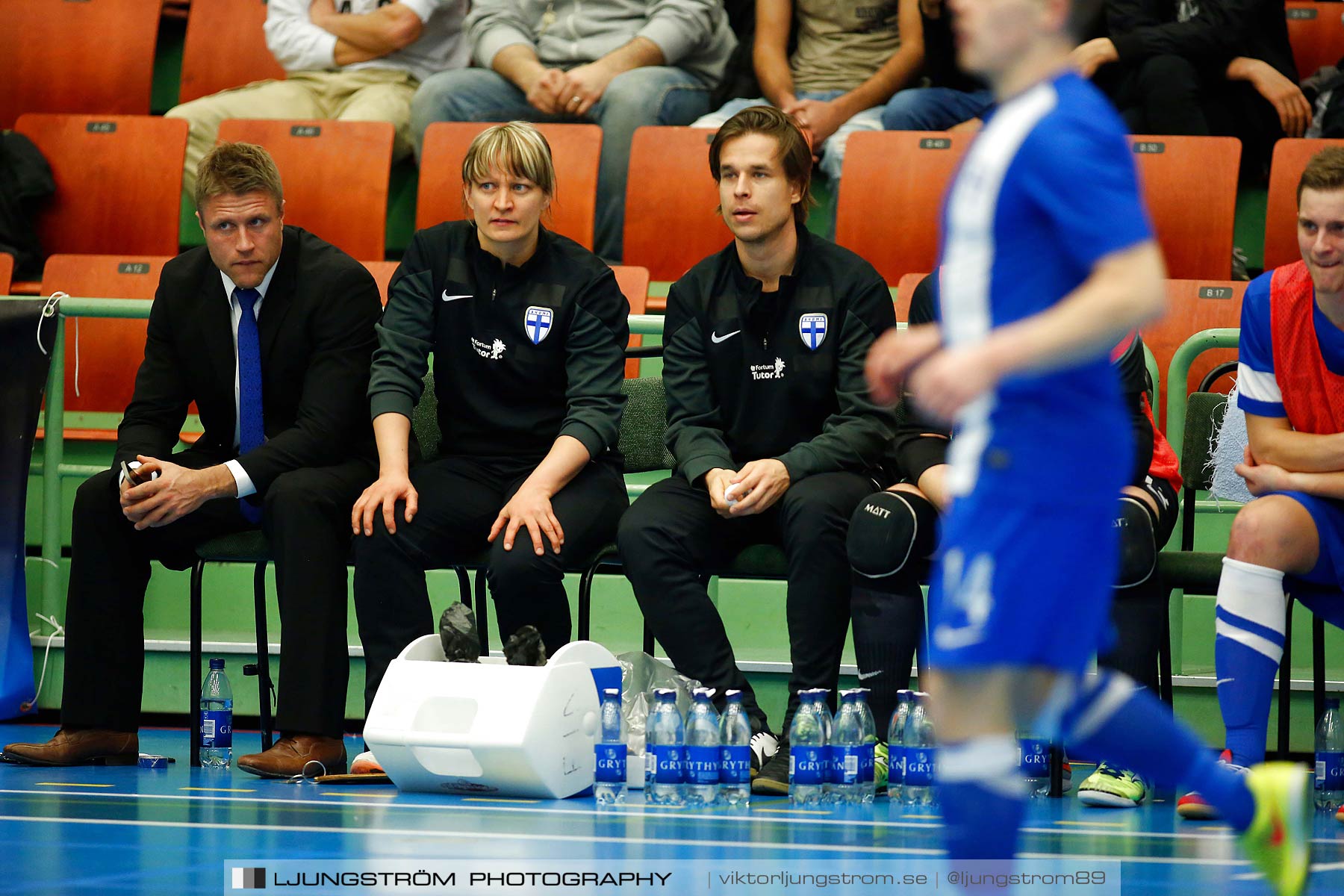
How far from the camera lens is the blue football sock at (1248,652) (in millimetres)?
3396

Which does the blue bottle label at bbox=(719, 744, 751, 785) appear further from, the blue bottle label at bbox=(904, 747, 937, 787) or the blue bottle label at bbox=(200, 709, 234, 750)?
the blue bottle label at bbox=(200, 709, 234, 750)


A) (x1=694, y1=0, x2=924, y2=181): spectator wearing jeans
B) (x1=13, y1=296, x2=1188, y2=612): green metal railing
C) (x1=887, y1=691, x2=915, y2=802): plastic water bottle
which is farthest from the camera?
(x1=694, y1=0, x2=924, y2=181): spectator wearing jeans

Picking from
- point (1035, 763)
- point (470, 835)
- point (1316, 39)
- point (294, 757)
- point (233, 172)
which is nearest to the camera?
point (470, 835)

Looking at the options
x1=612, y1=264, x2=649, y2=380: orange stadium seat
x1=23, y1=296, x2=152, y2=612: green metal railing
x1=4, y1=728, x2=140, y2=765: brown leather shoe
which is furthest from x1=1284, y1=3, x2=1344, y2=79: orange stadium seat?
x1=4, y1=728, x2=140, y2=765: brown leather shoe

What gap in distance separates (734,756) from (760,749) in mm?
236

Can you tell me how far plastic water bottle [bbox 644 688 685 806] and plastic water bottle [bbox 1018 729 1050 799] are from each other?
0.83 metres

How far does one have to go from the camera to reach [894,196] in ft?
17.8

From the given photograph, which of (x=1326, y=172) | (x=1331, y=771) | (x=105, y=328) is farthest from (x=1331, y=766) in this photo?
(x=105, y=328)

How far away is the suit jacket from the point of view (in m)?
4.24

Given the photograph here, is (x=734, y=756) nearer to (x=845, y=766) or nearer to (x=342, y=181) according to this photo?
(x=845, y=766)

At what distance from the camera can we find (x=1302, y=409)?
3658 mm

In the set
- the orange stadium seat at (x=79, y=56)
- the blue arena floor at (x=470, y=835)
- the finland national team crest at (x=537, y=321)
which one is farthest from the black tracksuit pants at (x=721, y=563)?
the orange stadium seat at (x=79, y=56)

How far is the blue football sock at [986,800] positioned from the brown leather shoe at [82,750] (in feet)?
9.25

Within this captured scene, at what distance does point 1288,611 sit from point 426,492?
2.18 metres
